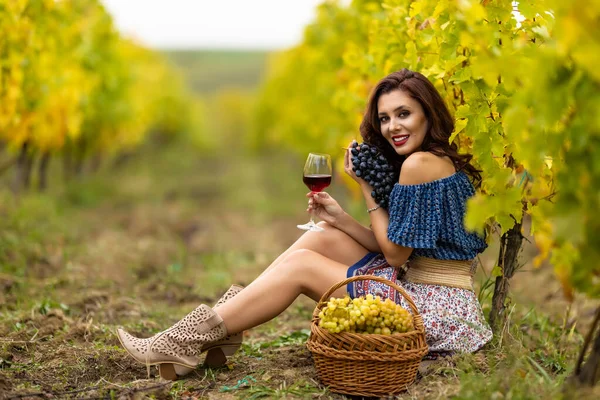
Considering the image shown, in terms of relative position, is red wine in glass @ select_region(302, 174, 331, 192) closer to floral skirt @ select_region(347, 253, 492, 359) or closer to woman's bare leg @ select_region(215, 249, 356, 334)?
woman's bare leg @ select_region(215, 249, 356, 334)

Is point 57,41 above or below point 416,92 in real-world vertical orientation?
above

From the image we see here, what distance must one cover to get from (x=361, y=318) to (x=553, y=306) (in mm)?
2905

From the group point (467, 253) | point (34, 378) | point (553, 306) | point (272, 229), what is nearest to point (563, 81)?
point (467, 253)

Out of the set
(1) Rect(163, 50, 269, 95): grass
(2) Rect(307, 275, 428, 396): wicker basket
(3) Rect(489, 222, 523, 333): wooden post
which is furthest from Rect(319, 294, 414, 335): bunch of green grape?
(1) Rect(163, 50, 269, 95): grass

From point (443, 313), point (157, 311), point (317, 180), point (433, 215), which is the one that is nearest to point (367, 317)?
point (443, 313)

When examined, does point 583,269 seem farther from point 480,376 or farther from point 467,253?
point 467,253

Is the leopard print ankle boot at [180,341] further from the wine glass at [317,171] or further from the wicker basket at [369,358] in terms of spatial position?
the wine glass at [317,171]

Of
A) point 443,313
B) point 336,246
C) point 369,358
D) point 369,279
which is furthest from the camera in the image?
point 336,246

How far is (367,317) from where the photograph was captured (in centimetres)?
277

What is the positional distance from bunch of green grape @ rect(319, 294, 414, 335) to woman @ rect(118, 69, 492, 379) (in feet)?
0.73

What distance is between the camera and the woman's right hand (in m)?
3.25

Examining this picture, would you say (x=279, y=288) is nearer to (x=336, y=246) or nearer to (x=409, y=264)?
(x=336, y=246)

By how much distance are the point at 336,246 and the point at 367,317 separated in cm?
68

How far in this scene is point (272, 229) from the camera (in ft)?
34.3
